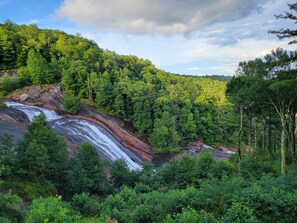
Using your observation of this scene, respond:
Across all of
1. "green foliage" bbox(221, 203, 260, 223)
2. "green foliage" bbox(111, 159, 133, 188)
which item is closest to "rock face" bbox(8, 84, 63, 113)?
"green foliage" bbox(111, 159, 133, 188)

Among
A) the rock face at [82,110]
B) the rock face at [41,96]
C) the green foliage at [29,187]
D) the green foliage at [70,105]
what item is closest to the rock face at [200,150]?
the rock face at [82,110]

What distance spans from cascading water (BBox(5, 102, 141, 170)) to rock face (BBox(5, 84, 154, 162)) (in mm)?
2412

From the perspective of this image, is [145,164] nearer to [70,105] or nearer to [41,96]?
[70,105]

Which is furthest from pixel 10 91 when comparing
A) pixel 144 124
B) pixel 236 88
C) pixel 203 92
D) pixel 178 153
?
pixel 203 92

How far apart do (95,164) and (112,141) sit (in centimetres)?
1887

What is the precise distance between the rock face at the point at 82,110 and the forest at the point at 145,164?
1922mm

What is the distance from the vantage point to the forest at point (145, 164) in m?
11.0

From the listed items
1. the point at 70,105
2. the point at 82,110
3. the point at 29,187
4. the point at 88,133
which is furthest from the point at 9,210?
the point at 82,110

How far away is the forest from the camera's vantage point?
11.0 metres

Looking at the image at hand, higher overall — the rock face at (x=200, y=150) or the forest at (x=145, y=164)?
the forest at (x=145, y=164)

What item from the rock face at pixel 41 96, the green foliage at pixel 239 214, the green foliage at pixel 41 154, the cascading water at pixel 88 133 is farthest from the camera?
the rock face at pixel 41 96

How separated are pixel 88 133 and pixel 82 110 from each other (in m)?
11.7

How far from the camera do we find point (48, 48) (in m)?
66.8

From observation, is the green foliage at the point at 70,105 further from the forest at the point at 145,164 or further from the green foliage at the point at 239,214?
the green foliage at the point at 239,214
